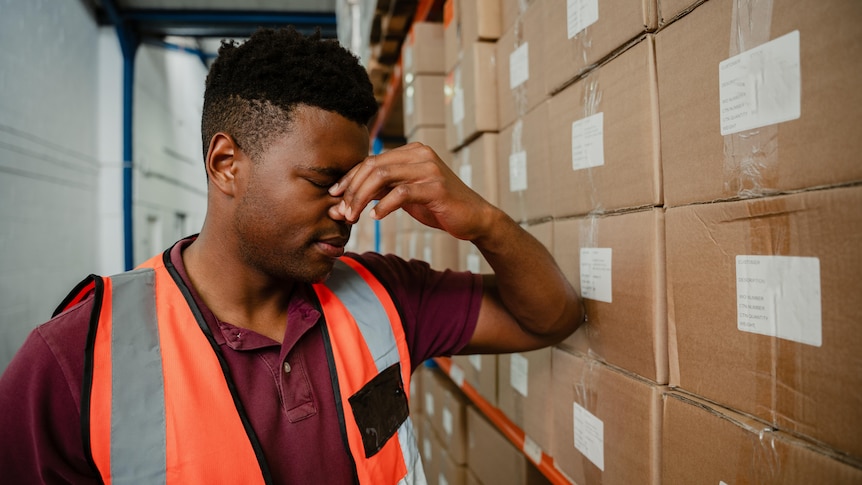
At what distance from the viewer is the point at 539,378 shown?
1.50 metres

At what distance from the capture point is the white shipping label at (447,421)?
8.43 ft

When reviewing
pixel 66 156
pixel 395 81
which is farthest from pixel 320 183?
pixel 66 156

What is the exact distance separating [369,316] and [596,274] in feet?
1.85

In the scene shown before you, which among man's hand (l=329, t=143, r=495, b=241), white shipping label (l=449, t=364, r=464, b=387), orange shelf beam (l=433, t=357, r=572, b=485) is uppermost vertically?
man's hand (l=329, t=143, r=495, b=241)

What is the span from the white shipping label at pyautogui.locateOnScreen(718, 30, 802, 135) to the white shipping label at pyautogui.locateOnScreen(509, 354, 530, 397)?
0.98m

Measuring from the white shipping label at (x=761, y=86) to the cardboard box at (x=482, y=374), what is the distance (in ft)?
4.00

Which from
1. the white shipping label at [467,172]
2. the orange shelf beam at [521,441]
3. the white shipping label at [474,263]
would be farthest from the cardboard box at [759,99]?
the white shipping label at [467,172]

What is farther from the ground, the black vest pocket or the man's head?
the man's head

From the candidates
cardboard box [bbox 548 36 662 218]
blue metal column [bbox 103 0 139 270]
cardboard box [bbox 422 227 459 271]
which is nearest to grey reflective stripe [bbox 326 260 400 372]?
cardboard box [bbox 548 36 662 218]

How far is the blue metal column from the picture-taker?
5.79 meters

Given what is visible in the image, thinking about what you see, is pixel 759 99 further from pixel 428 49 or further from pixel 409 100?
pixel 409 100

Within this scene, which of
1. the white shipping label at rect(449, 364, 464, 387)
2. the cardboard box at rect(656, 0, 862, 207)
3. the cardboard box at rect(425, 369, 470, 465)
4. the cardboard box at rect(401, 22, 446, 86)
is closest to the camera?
the cardboard box at rect(656, 0, 862, 207)

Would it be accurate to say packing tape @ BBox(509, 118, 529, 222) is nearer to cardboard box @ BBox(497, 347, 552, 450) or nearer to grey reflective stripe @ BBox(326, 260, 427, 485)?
cardboard box @ BBox(497, 347, 552, 450)

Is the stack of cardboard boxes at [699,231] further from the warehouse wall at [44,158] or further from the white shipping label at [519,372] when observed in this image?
the warehouse wall at [44,158]
